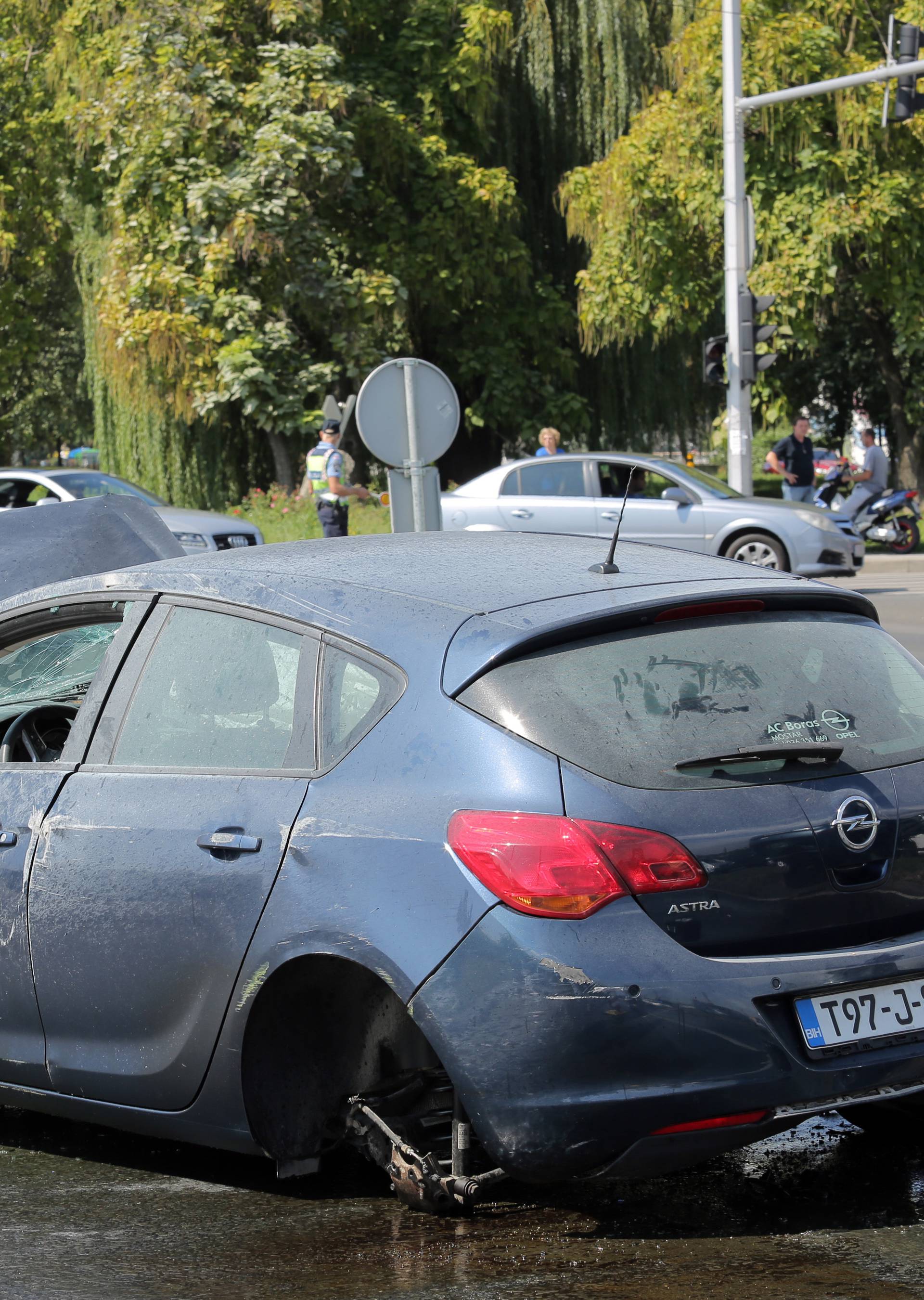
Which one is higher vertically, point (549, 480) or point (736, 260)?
point (736, 260)

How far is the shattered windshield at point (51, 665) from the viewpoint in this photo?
4691mm

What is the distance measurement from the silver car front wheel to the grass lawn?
21.0 feet

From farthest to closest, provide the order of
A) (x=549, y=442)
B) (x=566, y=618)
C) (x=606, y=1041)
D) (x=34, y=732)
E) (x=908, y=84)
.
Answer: (x=549, y=442) < (x=908, y=84) < (x=34, y=732) < (x=566, y=618) < (x=606, y=1041)

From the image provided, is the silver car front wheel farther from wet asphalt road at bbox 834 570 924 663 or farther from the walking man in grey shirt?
the walking man in grey shirt

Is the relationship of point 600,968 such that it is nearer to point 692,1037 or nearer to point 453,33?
point 692,1037

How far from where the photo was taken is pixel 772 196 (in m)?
25.2

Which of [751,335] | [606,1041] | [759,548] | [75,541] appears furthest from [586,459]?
[606,1041]

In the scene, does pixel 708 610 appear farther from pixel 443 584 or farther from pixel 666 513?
pixel 666 513

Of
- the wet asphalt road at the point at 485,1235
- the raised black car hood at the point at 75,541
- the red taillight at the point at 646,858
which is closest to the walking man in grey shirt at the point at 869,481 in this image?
the raised black car hood at the point at 75,541

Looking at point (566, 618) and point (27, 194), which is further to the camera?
point (27, 194)

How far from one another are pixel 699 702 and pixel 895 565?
18996 mm

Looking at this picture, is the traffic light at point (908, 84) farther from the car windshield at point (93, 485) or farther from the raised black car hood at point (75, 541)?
the raised black car hood at point (75, 541)

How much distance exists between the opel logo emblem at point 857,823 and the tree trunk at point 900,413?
26764 millimetres

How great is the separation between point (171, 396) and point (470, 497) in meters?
11.2
